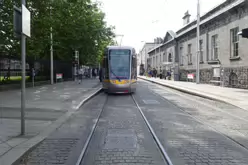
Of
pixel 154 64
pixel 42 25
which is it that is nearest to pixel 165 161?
pixel 42 25

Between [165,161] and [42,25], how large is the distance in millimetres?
14616

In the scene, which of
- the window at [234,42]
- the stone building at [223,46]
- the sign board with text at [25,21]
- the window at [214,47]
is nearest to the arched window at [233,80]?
the stone building at [223,46]

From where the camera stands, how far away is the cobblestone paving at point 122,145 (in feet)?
15.9

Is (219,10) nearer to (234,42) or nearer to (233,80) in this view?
(234,42)

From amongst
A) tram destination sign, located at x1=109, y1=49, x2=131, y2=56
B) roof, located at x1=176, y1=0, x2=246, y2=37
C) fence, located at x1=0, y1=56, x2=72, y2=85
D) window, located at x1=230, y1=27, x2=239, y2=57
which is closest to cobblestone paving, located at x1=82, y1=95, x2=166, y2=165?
tram destination sign, located at x1=109, y1=49, x2=131, y2=56

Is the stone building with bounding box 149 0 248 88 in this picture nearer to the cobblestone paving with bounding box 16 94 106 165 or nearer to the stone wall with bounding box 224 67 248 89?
the stone wall with bounding box 224 67 248 89

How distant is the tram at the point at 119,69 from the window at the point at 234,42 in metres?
9.70

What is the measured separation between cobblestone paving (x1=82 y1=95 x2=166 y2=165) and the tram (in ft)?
26.2

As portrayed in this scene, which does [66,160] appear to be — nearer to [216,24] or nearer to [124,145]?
[124,145]

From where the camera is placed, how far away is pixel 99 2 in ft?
91.0

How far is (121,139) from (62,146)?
4.49 ft

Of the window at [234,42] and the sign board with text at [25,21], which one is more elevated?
the window at [234,42]

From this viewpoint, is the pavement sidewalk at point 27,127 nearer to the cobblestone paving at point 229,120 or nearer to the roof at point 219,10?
the cobblestone paving at point 229,120

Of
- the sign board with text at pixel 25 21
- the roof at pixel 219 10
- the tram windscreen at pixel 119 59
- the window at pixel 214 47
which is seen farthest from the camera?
the window at pixel 214 47
